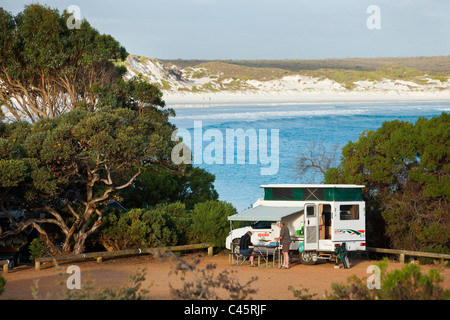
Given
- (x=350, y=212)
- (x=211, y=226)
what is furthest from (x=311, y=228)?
(x=211, y=226)

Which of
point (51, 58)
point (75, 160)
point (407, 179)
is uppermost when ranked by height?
point (51, 58)

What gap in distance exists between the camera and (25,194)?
17719mm

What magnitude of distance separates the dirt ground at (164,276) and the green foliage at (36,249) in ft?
2.10

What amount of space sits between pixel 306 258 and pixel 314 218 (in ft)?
4.43

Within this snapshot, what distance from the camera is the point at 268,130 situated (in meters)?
72.8

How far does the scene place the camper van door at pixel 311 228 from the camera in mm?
18328

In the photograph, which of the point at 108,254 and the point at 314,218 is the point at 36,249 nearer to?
the point at 108,254

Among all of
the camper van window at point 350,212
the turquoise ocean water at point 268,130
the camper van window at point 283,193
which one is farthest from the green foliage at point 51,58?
the turquoise ocean water at point 268,130

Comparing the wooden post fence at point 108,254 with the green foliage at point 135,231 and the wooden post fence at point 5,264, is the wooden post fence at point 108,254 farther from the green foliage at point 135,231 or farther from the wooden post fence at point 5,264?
the wooden post fence at point 5,264

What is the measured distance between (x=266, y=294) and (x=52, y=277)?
6054 mm

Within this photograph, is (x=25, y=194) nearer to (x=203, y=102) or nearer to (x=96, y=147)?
(x=96, y=147)

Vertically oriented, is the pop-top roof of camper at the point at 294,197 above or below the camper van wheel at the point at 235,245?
above
